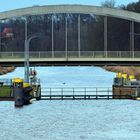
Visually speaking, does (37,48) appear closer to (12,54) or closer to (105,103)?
(12,54)

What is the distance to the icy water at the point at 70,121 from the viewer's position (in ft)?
284

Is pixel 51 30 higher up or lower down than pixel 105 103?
higher up

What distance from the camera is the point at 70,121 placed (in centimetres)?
10338

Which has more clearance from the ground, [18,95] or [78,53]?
[78,53]

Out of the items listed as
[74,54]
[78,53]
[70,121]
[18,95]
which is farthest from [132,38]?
[70,121]

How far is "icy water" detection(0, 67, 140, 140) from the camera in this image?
284 feet

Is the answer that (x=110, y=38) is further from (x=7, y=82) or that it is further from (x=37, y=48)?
(x=7, y=82)

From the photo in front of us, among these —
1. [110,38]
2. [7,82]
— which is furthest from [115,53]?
[7,82]

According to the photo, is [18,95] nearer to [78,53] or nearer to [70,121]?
[78,53]

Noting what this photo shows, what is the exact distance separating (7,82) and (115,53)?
38628 millimetres

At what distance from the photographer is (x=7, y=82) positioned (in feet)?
547

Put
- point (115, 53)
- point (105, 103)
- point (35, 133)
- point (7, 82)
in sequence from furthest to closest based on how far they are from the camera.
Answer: point (7, 82)
point (105, 103)
point (115, 53)
point (35, 133)

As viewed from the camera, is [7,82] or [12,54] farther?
[7,82]

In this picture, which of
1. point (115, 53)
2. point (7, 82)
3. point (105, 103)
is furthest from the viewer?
point (7, 82)
